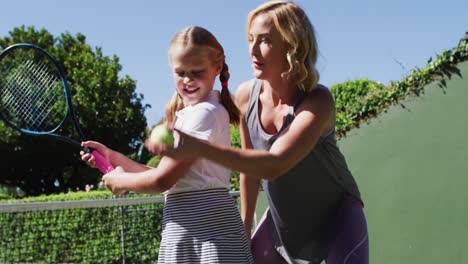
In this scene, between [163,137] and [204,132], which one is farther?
[204,132]

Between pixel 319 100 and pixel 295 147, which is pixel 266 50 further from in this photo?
pixel 295 147

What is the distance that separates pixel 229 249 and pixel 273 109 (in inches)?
23.2

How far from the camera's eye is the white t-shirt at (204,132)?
244 centimetres

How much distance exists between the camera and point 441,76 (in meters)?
5.16

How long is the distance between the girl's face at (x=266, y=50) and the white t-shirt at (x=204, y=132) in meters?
0.22

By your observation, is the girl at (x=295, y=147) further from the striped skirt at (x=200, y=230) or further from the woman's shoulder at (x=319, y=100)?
the striped skirt at (x=200, y=230)

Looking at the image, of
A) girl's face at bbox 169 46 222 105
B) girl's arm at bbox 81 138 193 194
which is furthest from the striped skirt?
girl's face at bbox 169 46 222 105

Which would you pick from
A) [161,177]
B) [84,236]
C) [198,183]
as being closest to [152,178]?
[161,177]

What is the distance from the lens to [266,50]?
2617 millimetres

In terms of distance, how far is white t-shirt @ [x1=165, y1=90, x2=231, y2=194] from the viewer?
2.44 metres

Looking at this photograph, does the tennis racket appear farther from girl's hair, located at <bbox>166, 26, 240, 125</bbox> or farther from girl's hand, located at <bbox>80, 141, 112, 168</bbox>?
girl's hair, located at <bbox>166, 26, 240, 125</bbox>

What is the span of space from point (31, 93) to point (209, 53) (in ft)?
7.46

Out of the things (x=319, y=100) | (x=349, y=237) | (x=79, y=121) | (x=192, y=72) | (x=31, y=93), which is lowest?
(x=349, y=237)

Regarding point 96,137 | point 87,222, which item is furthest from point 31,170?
point 87,222
